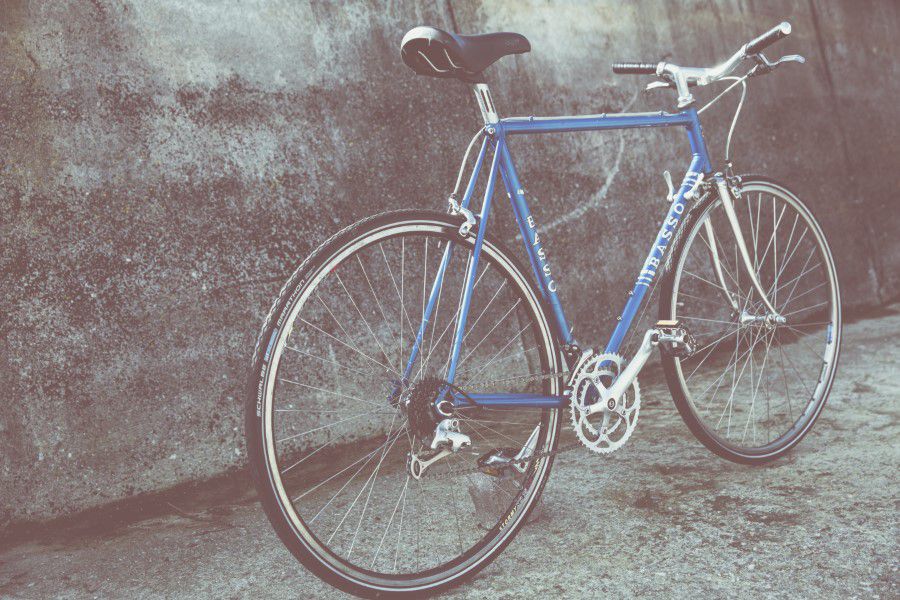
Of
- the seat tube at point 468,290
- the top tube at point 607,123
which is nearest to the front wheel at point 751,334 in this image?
the top tube at point 607,123

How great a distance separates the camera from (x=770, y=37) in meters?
2.38

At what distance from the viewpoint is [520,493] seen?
217cm

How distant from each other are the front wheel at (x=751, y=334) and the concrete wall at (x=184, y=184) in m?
0.76

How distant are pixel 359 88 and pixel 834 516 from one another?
2502mm

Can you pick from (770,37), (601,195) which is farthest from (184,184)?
(770,37)

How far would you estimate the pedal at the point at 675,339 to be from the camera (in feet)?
7.84

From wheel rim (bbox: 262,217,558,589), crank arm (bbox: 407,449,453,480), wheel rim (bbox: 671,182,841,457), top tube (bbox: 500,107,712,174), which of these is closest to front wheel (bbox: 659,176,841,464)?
wheel rim (bbox: 671,182,841,457)

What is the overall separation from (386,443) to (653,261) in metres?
1.18

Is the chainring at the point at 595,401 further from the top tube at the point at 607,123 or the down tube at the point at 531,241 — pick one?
the top tube at the point at 607,123

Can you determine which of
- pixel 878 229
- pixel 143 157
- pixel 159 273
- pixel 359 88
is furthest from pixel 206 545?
pixel 878 229

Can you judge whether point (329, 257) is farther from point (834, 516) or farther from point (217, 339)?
point (834, 516)

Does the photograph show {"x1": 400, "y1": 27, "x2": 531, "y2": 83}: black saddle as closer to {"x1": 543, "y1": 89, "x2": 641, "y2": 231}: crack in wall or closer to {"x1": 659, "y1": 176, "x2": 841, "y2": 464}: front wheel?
{"x1": 659, "y1": 176, "x2": 841, "y2": 464}: front wheel

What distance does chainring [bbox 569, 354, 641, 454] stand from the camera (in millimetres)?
2230

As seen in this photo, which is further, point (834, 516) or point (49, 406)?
point (49, 406)
